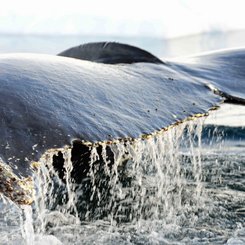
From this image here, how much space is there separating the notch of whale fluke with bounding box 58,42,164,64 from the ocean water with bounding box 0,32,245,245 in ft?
1.03

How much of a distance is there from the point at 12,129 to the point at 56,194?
2.37m

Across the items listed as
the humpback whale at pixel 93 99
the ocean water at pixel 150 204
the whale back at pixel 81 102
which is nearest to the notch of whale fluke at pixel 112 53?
the humpback whale at pixel 93 99

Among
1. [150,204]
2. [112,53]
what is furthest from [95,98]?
[150,204]

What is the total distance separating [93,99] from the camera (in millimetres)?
1780

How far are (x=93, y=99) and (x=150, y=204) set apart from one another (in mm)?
1902

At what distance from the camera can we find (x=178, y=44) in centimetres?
1403

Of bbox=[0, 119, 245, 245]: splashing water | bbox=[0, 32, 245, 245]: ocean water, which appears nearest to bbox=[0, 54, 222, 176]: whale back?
bbox=[0, 32, 245, 245]: ocean water

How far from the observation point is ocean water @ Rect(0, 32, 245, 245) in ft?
9.71

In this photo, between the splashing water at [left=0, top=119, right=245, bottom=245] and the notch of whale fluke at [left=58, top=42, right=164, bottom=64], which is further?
the splashing water at [left=0, top=119, right=245, bottom=245]

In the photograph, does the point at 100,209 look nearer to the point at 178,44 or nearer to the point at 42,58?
the point at 42,58

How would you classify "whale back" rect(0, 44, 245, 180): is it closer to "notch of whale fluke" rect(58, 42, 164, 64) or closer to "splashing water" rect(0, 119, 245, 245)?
"notch of whale fluke" rect(58, 42, 164, 64)

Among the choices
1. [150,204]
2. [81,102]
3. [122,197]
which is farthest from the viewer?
[122,197]

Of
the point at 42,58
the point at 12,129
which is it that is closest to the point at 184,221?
the point at 42,58

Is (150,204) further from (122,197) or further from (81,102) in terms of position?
(81,102)
